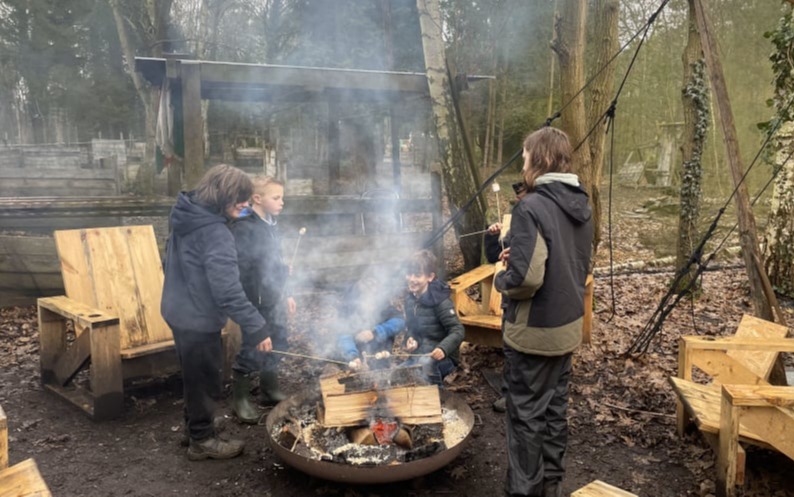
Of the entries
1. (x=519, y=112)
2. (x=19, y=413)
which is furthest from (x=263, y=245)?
(x=519, y=112)

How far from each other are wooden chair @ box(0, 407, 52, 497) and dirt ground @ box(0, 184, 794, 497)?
1459 mm

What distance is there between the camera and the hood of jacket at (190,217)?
339 centimetres

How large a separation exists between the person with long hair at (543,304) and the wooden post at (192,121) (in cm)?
500

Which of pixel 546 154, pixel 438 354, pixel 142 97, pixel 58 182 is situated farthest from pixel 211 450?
pixel 142 97

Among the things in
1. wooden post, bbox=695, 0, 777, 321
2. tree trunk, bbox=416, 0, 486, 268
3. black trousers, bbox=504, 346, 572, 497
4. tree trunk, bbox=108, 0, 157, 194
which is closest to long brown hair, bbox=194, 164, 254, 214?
black trousers, bbox=504, 346, 572, 497

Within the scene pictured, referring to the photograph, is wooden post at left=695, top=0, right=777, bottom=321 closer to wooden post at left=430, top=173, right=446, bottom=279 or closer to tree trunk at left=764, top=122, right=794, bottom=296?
tree trunk at left=764, top=122, right=794, bottom=296

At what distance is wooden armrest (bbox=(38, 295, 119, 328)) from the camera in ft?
13.4

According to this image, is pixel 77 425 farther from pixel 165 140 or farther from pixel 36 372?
pixel 165 140

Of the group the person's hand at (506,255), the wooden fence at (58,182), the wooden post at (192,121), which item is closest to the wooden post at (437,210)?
the wooden post at (192,121)

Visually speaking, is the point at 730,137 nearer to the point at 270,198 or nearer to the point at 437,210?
the point at 270,198

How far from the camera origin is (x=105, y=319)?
4.12 metres

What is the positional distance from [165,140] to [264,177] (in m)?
4.65

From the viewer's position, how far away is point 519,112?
18125 mm

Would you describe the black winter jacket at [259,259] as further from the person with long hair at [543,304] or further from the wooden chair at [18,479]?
the wooden chair at [18,479]
